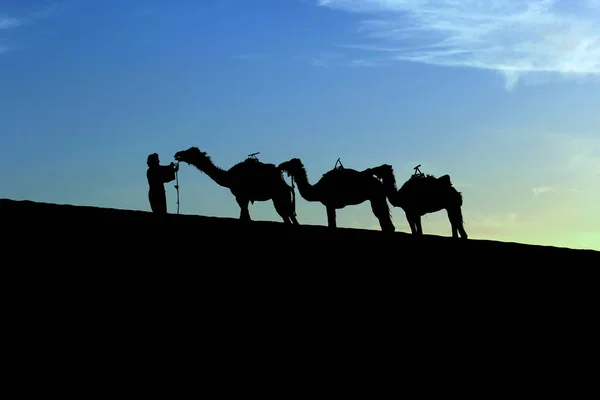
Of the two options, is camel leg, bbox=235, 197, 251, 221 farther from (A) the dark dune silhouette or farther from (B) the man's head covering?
(B) the man's head covering

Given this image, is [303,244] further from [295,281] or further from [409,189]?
[409,189]

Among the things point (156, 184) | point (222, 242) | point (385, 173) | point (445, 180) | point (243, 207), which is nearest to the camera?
point (222, 242)

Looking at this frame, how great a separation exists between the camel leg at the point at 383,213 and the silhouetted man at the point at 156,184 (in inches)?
235

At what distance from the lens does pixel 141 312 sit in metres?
9.62

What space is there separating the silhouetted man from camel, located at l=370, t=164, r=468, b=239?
20.5 feet

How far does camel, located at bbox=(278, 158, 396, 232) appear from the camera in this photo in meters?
19.9

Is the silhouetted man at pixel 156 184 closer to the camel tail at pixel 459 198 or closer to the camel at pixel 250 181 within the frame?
the camel at pixel 250 181

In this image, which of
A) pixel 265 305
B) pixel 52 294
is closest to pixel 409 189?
pixel 265 305

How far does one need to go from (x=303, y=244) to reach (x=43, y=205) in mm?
4326

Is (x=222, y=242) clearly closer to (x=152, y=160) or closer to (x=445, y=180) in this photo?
(x=152, y=160)

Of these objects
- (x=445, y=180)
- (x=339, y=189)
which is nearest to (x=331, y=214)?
(x=339, y=189)

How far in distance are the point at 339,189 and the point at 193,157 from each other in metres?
3.28

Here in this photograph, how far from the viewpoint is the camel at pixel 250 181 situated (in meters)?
18.5

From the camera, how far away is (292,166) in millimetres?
20297
